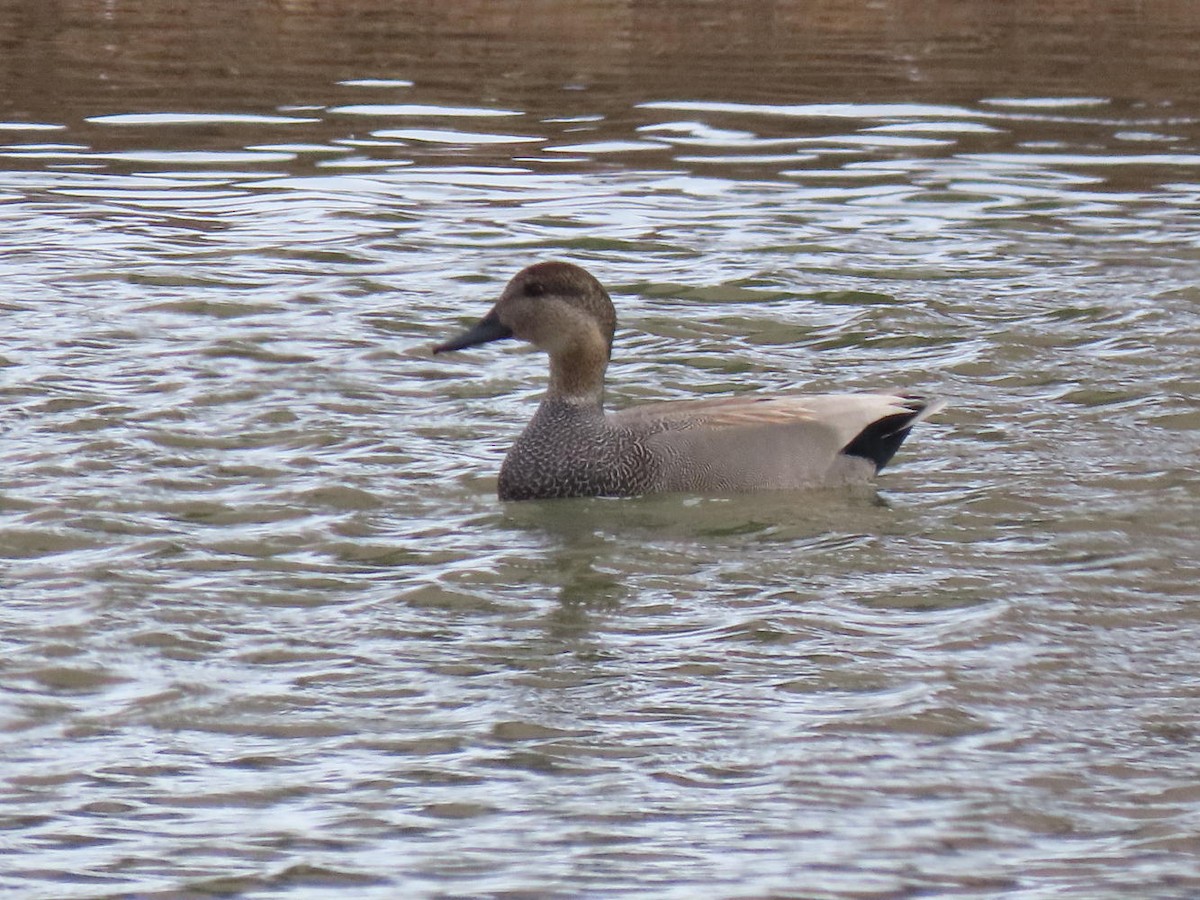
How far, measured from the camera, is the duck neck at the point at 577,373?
9.21 m

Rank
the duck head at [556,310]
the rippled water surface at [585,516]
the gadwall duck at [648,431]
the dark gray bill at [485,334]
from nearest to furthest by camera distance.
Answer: the rippled water surface at [585,516]
the gadwall duck at [648,431]
the duck head at [556,310]
the dark gray bill at [485,334]

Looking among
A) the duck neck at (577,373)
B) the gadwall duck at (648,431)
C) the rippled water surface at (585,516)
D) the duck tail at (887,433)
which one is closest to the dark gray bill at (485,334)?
the gadwall duck at (648,431)

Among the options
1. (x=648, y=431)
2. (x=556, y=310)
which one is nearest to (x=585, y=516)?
(x=648, y=431)

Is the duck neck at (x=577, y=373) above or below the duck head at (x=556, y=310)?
below

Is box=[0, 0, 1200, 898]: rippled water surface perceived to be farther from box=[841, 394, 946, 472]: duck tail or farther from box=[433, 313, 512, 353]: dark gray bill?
box=[433, 313, 512, 353]: dark gray bill

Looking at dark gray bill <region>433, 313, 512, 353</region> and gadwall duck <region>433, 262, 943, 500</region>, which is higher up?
dark gray bill <region>433, 313, 512, 353</region>

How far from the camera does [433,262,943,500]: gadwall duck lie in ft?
29.3

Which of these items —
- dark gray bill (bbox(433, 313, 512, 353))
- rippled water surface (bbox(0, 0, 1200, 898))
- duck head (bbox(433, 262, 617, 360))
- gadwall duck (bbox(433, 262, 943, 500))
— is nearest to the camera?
rippled water surface (bbox(0, 0, 1200, 898))

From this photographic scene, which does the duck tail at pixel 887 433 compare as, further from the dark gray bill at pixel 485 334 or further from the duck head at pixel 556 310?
the dark gray bill at pixel 485 334

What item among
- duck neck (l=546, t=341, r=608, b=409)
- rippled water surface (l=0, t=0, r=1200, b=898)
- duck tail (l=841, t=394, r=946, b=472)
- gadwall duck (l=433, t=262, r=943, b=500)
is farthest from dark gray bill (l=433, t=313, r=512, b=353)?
duck tail (l=841, t=394, r=946, b=472)

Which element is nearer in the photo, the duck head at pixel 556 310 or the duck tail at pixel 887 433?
the duck tail at pixel 887 433

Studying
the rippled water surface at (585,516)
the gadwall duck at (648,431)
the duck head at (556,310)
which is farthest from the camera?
the duck head at (556,310)

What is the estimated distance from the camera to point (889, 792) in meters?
5.91

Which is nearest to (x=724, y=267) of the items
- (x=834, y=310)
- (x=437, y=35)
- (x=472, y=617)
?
(x=834, y=310)
